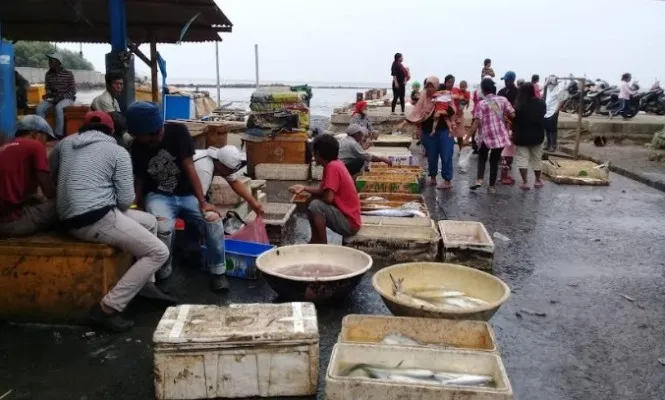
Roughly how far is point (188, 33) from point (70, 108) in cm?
505

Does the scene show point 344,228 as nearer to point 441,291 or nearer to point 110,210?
point 441,291

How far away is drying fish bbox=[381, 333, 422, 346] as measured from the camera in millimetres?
3773

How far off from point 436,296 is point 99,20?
10394mm

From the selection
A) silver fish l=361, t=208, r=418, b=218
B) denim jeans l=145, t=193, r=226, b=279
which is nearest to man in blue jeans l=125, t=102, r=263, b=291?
denim jeans l=145, t=193, r=226, b=279

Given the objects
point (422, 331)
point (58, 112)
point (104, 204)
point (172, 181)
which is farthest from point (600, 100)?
point (104, 204)

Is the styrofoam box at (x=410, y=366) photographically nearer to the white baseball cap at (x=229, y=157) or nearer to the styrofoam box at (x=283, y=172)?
the white baseball cap at (x=229, y=157)

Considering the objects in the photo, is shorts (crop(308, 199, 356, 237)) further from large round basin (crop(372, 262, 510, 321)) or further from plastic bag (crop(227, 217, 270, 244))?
large round basin (crop(372, 262, 510, 321))

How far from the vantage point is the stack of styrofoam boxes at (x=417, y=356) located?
304 cm

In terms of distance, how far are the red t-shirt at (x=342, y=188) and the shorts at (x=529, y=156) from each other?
5.60 meters

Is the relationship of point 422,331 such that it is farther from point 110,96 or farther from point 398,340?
point 110,96

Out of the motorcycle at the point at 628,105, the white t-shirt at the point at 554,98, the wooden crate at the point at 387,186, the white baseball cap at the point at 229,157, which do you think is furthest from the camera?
the motorcycle at the point at 628,105

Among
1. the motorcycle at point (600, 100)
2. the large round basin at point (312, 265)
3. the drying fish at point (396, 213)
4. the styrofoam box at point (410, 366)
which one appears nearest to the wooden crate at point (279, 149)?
the drying fish at point (396, 213)

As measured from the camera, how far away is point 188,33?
1301 cm

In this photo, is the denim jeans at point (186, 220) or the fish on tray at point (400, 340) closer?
the fish on tray at point (400, 340)
